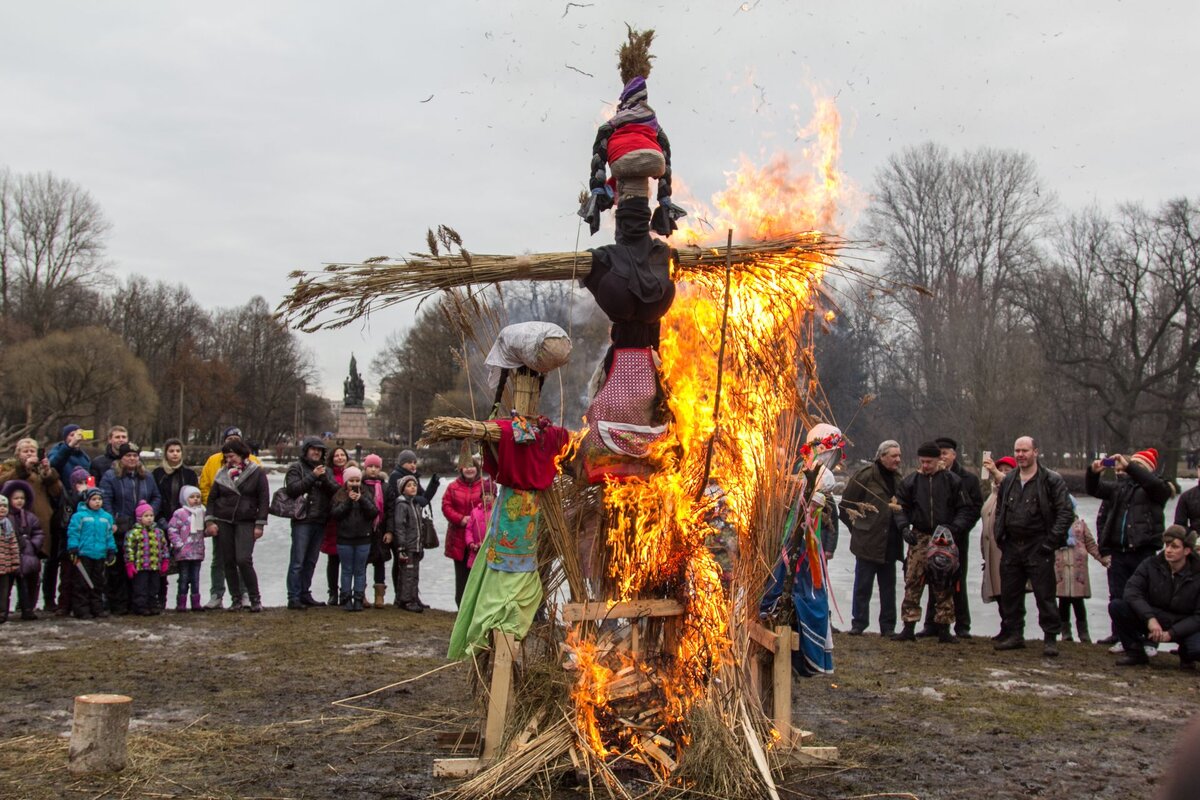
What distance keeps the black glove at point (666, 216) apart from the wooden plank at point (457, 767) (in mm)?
2552

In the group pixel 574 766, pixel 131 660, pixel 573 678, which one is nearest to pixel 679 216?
pixel 573 678

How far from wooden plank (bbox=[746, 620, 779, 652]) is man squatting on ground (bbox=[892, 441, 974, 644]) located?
426 cm

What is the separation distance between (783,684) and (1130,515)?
4995 millimetres

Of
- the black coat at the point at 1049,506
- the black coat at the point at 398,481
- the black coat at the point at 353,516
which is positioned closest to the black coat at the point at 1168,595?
the black coat at the point at 1049,506

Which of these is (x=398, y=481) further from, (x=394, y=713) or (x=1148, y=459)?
(x=1148, y=459)

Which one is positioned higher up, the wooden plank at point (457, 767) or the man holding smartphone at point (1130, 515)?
the man holding smartphone at point (1130, 515)

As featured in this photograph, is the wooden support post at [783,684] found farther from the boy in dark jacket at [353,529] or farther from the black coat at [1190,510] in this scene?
the boy in dark jacket at [353,529]

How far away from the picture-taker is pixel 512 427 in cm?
470

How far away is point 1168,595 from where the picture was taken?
7.76m

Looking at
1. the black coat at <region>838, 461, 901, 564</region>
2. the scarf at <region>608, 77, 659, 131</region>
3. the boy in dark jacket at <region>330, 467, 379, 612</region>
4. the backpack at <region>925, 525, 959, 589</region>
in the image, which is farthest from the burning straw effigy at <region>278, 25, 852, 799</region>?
the boy in dark jacket at <region>330, 467, 379, 612</region>

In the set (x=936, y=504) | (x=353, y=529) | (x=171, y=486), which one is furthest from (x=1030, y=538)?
(x=171, y=486)

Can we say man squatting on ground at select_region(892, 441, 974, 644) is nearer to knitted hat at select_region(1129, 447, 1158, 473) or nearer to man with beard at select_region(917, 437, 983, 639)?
man with beard at select_region(917, 437, 983, 639)

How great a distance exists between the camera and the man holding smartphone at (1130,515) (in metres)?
8.36

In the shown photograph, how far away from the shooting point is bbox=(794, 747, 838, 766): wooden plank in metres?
4.90
